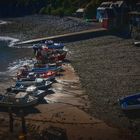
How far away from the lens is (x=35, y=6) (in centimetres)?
13038

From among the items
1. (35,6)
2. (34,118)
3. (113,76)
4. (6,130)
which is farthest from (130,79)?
(35,6)

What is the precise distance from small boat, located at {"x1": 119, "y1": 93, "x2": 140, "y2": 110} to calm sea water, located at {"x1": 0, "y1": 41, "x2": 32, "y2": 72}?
65.5 ft

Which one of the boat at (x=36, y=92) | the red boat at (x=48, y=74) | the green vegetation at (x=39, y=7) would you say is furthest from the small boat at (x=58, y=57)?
the green vegetation at (x=39, y=7)

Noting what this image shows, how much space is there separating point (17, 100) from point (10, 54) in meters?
27.4

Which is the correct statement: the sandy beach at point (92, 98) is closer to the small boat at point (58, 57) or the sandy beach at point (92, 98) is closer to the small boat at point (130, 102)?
the small boat at point (130, 102)

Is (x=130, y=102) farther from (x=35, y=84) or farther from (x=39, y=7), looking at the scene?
(x=39, y=7)

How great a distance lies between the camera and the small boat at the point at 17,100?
95.9 feet

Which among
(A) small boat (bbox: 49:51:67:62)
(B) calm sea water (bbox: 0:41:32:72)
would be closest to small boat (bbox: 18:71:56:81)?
(B) calm sea water (bbox: 0:41:32:72)

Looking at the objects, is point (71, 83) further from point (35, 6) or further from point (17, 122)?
point (35, 6)

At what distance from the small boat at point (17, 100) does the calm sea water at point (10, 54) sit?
15.0m

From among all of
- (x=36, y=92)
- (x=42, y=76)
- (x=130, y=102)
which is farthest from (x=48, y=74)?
(x=130, y=102)

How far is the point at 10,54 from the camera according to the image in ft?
184

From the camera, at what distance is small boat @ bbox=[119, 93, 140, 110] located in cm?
2747

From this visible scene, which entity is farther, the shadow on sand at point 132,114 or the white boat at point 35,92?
the white boat at point 35,92
